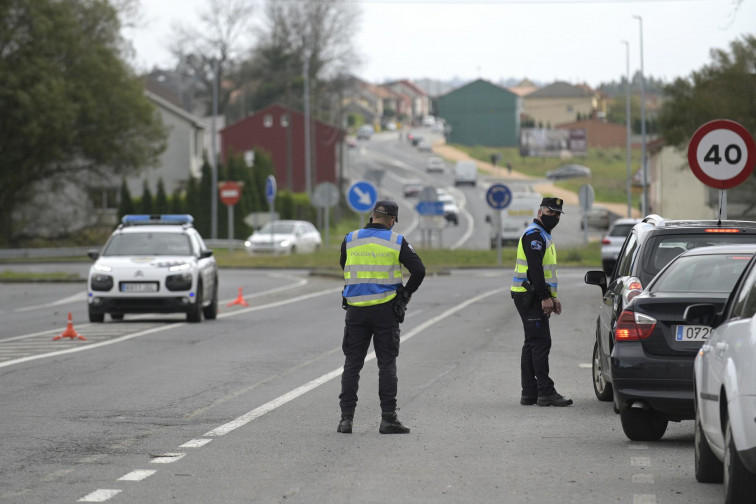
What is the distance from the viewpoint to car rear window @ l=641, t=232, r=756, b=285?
1091 cm

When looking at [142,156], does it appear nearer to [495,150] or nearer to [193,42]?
[193,42]

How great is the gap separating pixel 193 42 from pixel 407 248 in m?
86.0

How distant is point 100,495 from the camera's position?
24.4 ft

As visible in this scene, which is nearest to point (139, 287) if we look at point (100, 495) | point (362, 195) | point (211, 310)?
point (211, 310)

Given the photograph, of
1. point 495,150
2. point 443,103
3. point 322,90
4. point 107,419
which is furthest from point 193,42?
point 107,419

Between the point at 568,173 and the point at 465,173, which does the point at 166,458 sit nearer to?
the point at 465,173

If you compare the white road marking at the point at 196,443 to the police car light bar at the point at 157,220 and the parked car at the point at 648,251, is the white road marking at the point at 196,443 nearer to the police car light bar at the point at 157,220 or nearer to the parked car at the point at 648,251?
the parked car at the point at 648,251

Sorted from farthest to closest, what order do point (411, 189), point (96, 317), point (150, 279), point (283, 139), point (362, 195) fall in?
1. point (283, 139)
2. point (411, 189)
3. point (362, 195)
4. point (96, 317)
5. point (150, 279)

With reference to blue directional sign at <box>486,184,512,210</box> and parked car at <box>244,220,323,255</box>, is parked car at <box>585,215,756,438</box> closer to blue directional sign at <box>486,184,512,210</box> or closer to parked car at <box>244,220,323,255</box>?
blue directional sign at <box>486,184,512,210</box>

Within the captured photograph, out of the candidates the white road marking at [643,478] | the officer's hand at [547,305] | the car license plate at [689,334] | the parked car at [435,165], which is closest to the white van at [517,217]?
the officer's hand at [547,305]

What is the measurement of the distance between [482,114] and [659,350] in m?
147

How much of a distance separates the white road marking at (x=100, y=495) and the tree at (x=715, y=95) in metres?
37.1

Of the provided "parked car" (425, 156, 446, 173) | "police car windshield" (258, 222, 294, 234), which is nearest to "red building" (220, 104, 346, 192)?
"parked car" (425, 156, 446, 173)

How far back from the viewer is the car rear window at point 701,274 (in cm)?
957
